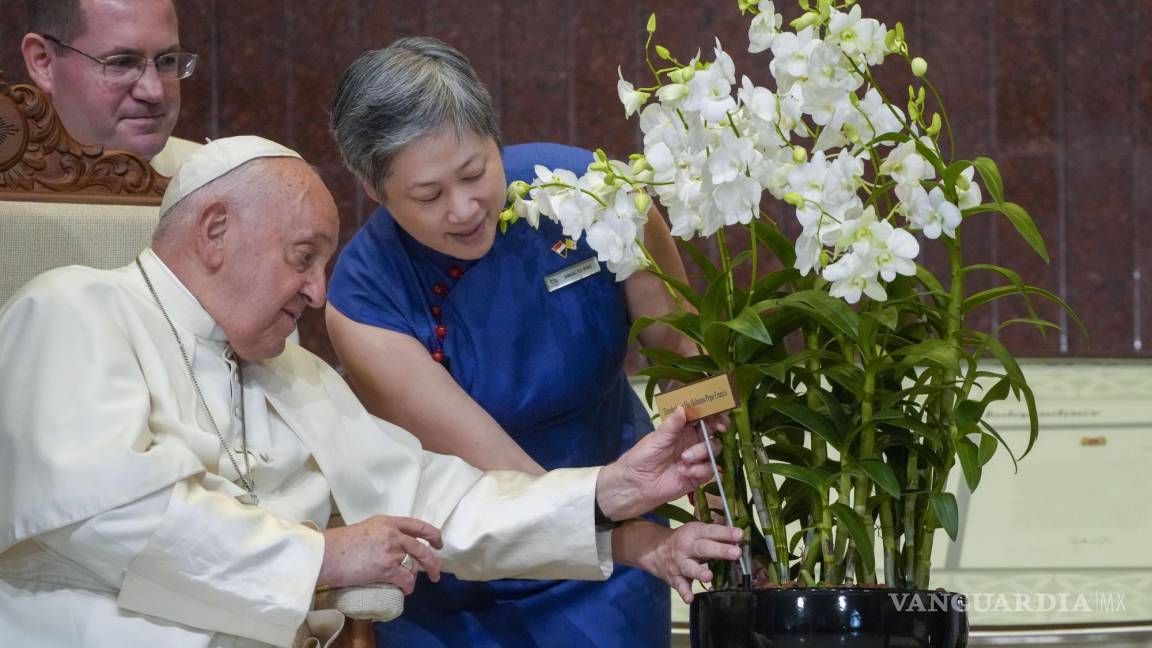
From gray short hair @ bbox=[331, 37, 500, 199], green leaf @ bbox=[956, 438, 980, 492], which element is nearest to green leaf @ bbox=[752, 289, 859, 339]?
green leaf @ bbox=[956, 438, 980, 492]

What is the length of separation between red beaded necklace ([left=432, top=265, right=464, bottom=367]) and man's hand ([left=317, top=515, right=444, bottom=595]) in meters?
0.52

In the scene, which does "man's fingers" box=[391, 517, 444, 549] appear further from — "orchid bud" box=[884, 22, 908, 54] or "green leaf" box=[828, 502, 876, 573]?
"orchid bud" box=[884, 22, 908, 54]

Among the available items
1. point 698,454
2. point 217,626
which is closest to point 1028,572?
point 698,454

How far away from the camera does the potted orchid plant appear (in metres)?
1.88

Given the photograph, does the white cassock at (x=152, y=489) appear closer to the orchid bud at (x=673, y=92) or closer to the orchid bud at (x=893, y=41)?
the orchid bud at (x=673, y=92)

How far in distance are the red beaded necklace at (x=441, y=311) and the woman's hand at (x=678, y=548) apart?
45 cm

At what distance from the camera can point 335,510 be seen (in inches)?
97.2

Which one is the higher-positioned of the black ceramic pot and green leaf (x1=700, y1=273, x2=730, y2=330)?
green leaf (x1=700, y1=273, x2=730, y2=330)

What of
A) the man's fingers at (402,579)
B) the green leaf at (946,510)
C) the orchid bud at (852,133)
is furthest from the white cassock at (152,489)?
the orchid bud at (852,133)

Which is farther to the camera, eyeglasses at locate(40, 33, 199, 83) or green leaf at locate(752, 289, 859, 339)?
eyeglasses at locate(40, 33, 199, 83)

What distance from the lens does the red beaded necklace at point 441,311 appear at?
2547 mm

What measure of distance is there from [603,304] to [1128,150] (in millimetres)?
2775

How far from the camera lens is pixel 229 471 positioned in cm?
218

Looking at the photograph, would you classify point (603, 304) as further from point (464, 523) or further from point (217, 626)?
point (217, 626)
